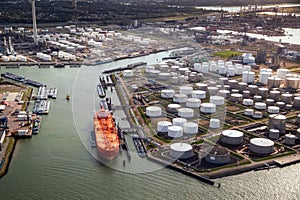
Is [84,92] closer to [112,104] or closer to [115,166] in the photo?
[112,104]

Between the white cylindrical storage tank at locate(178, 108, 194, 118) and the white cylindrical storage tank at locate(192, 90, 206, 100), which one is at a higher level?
the white cylindrical storage tank at locate(192, 90, 206, 100)

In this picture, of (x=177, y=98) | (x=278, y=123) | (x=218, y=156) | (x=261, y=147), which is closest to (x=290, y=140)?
(x=278, y=123)

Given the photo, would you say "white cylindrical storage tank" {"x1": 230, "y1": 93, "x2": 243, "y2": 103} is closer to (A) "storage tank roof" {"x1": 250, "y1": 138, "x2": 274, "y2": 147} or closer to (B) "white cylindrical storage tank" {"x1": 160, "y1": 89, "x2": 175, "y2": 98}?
(B) "white cylindrical storage tank" {"x1": 160, "y1": 89, "x2": 175, "y2": 98}

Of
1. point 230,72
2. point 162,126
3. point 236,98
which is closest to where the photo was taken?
point 162,126

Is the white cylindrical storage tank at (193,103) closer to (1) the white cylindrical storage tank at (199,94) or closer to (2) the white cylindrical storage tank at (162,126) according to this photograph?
(1) the white cylindrical storage tank at (199,94)

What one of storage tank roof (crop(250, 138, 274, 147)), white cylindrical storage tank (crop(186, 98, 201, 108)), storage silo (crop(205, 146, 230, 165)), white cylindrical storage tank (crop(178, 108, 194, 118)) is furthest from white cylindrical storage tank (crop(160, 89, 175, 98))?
storage silo (crop(205, 146, 230, 165))

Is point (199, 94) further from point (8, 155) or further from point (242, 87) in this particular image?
point (8, 155)

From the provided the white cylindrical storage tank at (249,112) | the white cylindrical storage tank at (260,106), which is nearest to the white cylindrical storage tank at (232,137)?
the white cylindrical storage tank at (249,112)
